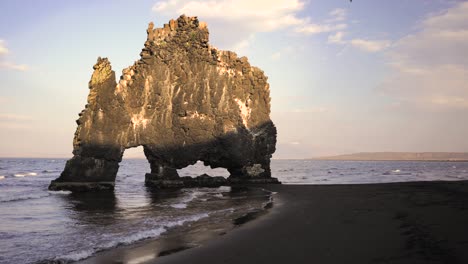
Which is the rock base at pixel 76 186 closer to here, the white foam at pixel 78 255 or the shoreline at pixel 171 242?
the shoreline at pixel 171 242

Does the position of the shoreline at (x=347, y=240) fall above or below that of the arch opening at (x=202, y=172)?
above

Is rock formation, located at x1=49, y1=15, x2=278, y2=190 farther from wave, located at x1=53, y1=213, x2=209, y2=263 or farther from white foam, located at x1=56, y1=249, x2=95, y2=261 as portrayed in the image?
white foam, located at x1=56, y1=249, x2=95, y2=261

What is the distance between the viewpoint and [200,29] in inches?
1596

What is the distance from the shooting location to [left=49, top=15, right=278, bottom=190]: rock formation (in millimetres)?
35219

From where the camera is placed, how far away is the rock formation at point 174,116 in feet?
116

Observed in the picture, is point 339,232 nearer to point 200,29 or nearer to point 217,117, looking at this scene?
point 217,117

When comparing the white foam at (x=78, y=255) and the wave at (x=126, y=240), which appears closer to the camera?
the white foam at (x=78, y=255)

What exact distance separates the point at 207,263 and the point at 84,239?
584cm

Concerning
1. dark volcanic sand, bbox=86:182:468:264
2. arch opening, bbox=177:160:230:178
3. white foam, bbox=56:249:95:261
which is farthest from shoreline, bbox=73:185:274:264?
arch opening, bbox=177:160:230:178

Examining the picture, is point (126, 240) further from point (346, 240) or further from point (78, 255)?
point (346, 240)

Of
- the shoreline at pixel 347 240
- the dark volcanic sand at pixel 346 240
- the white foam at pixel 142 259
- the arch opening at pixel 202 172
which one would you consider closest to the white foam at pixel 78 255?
the dark volcanic sand at pixel 346 240

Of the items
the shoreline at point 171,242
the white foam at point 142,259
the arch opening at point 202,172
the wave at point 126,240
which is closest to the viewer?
the white foam at point 142,259

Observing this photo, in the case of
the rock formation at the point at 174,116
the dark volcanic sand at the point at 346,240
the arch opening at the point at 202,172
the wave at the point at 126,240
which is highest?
the rock formation at the point at 174,116

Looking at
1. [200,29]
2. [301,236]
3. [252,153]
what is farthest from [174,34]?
[301,236]
